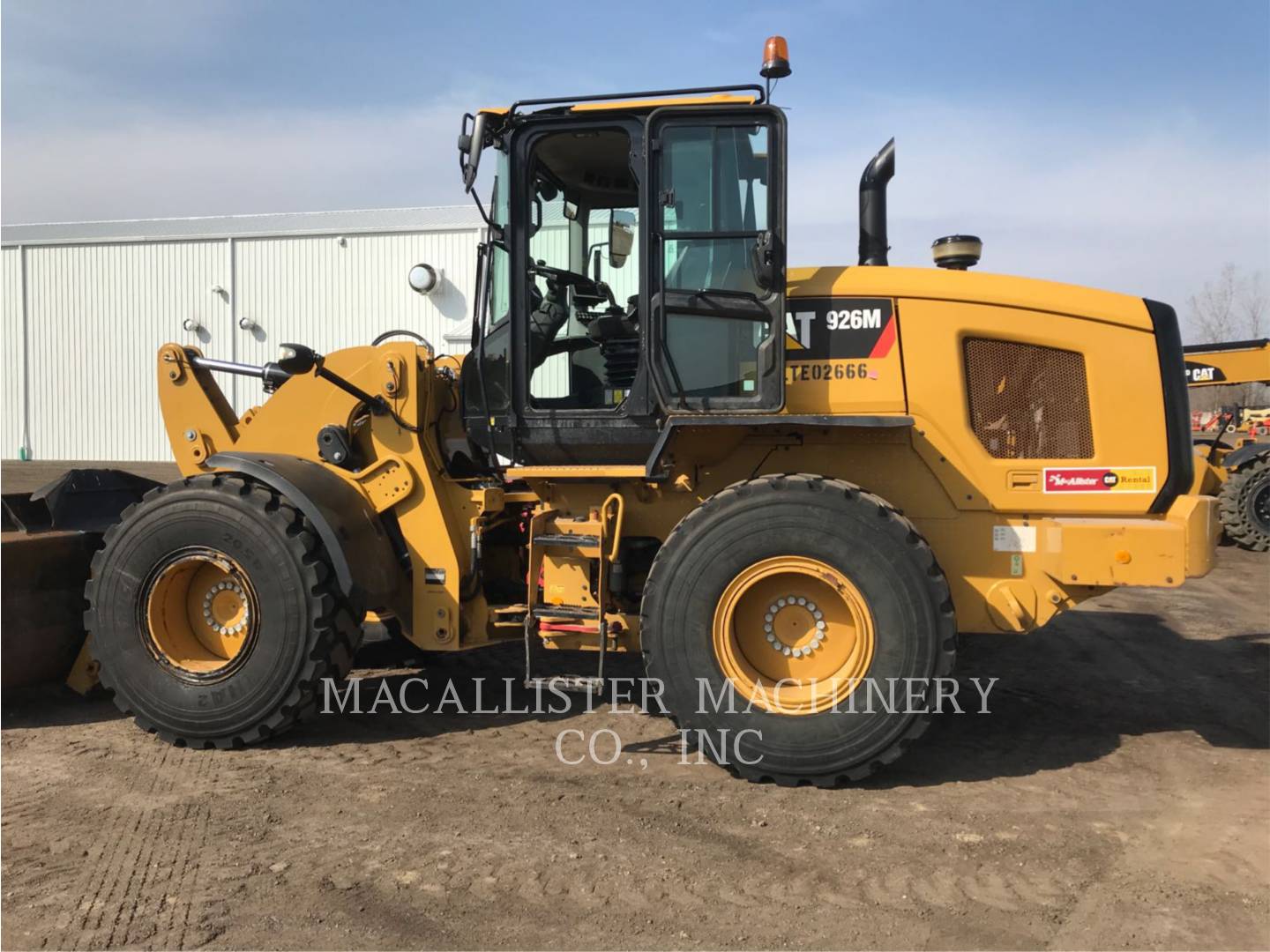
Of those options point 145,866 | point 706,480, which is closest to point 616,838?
point 145,866

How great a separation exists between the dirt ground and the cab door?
5.67 feet

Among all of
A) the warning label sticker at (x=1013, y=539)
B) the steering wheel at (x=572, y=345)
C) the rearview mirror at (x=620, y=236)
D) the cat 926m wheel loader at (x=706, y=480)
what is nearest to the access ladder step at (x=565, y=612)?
the cat 926m wheel loader at (x=706, y=480)

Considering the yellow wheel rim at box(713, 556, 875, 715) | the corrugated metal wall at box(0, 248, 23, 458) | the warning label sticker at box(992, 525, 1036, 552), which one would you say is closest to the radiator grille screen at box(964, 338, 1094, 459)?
the warning label sticker at box(992, 525, 1036, 552)

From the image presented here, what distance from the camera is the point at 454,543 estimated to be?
493cm

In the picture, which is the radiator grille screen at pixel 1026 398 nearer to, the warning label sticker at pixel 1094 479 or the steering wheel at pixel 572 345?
the warning label sticker at pixel 1094 479

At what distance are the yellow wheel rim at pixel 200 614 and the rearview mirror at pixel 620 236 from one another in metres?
2.34

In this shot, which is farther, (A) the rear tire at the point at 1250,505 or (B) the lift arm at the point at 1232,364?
(B) the lift arm at the point at 1232,364

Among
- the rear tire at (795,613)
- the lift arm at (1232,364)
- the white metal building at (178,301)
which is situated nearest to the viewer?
the rear tire at (795,613)

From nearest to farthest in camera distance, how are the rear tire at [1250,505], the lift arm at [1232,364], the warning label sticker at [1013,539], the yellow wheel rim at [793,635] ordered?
1. the yellow wheel rim at [793,635]
2. the warning label sticker at [1013,539]
3. the rear tire at [1250,505]
4. the lift arm at [1232,364]

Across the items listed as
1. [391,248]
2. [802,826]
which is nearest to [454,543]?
[802,826]

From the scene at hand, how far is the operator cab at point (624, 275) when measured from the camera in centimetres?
443

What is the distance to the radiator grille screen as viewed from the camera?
176 inches

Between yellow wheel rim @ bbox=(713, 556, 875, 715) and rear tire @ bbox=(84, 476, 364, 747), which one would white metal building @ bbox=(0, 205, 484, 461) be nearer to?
rear tire @ bbox=(84, 476, 364, 747)

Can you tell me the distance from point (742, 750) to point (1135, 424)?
2.28m
